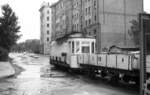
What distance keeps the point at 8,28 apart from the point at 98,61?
88.4 feet

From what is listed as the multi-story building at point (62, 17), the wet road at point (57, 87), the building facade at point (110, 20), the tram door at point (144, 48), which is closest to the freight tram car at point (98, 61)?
the tram door at point (144, 48)

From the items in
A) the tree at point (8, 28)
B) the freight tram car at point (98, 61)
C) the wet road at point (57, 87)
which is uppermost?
the tree at point (8, 28)

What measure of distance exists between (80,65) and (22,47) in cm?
15070

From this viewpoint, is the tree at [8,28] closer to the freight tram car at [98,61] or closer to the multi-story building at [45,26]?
the freight tram car at [98,61]

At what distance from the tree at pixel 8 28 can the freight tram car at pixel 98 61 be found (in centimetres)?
1797

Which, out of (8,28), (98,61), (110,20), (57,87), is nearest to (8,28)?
(8,28)

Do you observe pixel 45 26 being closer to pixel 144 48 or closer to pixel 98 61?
pixel 98 61

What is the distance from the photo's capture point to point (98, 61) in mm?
12867

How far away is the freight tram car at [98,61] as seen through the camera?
381 inches

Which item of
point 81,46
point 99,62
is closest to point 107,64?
point 99,62

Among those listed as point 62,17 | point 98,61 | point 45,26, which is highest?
point 45,26

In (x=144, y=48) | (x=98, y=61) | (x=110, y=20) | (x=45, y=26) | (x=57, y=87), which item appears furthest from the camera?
(x=45, y=26)

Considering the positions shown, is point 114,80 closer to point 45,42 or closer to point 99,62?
point 99,62

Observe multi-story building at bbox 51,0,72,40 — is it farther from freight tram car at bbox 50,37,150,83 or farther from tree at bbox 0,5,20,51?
freight tram car at bbox 50,37,150,83
